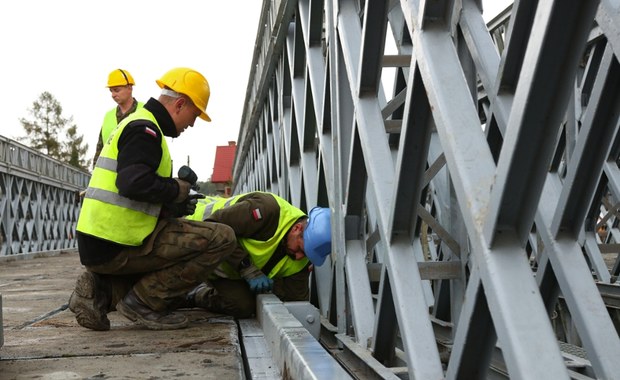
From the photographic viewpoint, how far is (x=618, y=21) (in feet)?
5.57

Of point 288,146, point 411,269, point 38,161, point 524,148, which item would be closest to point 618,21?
point 524,148

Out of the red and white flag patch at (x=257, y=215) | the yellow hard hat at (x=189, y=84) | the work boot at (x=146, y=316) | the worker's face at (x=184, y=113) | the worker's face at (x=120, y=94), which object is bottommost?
the work boot at (x=146, y=316)

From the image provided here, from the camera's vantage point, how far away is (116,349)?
3.54 metres

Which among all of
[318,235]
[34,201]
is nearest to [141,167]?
[318,235]

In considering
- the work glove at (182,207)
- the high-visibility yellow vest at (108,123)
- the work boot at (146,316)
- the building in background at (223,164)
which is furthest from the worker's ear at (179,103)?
the building in background at (223,164)

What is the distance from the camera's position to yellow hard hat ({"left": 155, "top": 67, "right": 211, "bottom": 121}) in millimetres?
4309

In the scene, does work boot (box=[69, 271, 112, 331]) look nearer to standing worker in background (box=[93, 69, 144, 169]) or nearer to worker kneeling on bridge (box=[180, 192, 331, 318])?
worker kneeling on bridge (box=[180, 192, 331, 318])

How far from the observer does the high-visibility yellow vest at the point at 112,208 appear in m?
4.07

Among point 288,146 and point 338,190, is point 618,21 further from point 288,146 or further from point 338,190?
point 288,146

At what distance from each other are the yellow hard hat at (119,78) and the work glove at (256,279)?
2.81 metres

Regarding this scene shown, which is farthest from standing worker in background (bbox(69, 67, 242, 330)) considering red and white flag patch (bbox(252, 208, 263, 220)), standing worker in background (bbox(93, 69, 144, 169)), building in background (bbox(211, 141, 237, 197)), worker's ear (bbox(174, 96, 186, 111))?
building in background (bbox(211, 141, 237, 197))

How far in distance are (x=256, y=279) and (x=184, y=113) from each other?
122 cm

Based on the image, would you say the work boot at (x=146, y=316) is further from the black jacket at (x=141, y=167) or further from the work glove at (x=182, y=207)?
the work glove at (x=182, y=207)

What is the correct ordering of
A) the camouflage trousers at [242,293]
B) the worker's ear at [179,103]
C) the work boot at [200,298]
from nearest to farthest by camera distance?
the worker's ear at [179,103] → the camouflage trousers at [242,293] → the work boot at [200,298]
